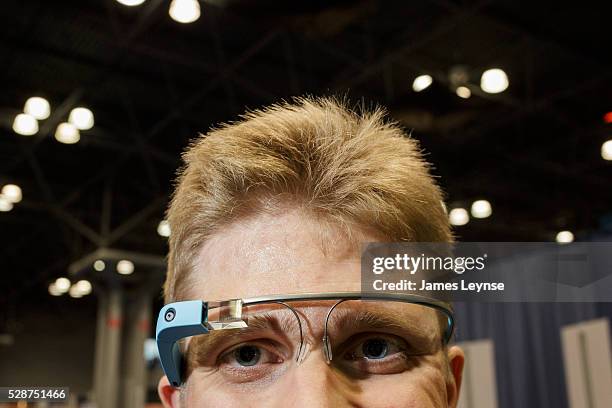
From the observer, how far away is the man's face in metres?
0.85

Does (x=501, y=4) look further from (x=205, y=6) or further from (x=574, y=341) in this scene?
(x=574, y=341)

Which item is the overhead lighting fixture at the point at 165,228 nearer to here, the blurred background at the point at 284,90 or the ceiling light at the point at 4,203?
the blurred background at the point at 284,90

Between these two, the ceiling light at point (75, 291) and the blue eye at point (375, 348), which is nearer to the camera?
the blue eye at point (375, 348)

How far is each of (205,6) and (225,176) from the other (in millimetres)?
3804

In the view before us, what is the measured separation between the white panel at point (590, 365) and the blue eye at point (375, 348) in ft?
0.72

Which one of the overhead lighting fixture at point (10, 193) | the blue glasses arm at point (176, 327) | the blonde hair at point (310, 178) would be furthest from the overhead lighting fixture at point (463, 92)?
the blue glasses arm at point (176, 327)

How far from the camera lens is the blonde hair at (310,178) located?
0.96 metres

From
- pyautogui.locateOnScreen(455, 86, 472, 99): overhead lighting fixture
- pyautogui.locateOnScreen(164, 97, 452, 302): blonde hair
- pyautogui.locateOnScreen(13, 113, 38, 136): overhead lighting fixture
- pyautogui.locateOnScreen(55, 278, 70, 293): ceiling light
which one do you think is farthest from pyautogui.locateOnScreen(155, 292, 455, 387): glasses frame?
pyautogui.locateOnScreen(55, 278, 70, 293): ceiling light

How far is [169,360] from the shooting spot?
960 millimetres

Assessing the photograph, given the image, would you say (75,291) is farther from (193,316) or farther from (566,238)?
(566,238)

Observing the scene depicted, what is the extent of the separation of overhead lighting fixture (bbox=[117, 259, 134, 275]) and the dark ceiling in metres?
0.29

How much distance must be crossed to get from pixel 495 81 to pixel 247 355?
412cm

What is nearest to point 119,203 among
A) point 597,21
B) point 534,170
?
point 534,170

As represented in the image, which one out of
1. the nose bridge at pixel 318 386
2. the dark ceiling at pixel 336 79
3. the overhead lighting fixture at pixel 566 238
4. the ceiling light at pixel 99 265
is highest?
the dark ceiling at pixel 336 79
